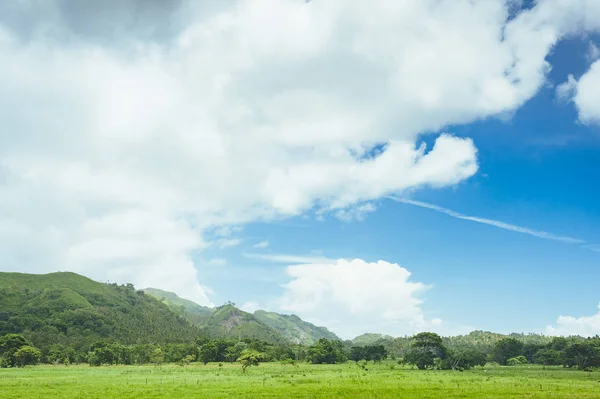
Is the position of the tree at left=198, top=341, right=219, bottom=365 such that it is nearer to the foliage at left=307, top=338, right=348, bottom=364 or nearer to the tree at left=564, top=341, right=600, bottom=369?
the foliage at left=307, top=338, right=348, bottom=364

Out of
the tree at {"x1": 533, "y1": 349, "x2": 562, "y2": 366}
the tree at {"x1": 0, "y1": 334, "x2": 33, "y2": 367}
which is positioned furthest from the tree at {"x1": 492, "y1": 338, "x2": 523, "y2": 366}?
the tree at {"x1": 0, "y1": 334, "x2": 33, "y2": 367}

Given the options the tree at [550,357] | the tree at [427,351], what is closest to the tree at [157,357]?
the tree at [427,351]

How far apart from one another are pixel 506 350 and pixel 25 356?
157 m

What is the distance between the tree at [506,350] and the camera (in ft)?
477

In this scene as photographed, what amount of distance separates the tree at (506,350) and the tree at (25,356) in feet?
497

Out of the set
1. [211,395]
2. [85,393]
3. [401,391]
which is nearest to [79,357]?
[85,393]

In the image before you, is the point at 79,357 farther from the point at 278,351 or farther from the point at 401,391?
the point at 401,391

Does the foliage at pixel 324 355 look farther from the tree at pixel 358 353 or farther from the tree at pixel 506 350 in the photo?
the tree at pixel 506 350

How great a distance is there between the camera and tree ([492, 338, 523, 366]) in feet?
477

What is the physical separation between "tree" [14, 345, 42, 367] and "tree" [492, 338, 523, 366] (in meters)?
152

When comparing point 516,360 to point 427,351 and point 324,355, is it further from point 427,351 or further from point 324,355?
point 324,355

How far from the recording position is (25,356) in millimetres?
120750

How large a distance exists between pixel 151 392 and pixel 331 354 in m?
101

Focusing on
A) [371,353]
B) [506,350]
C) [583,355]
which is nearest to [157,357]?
[371,353]
